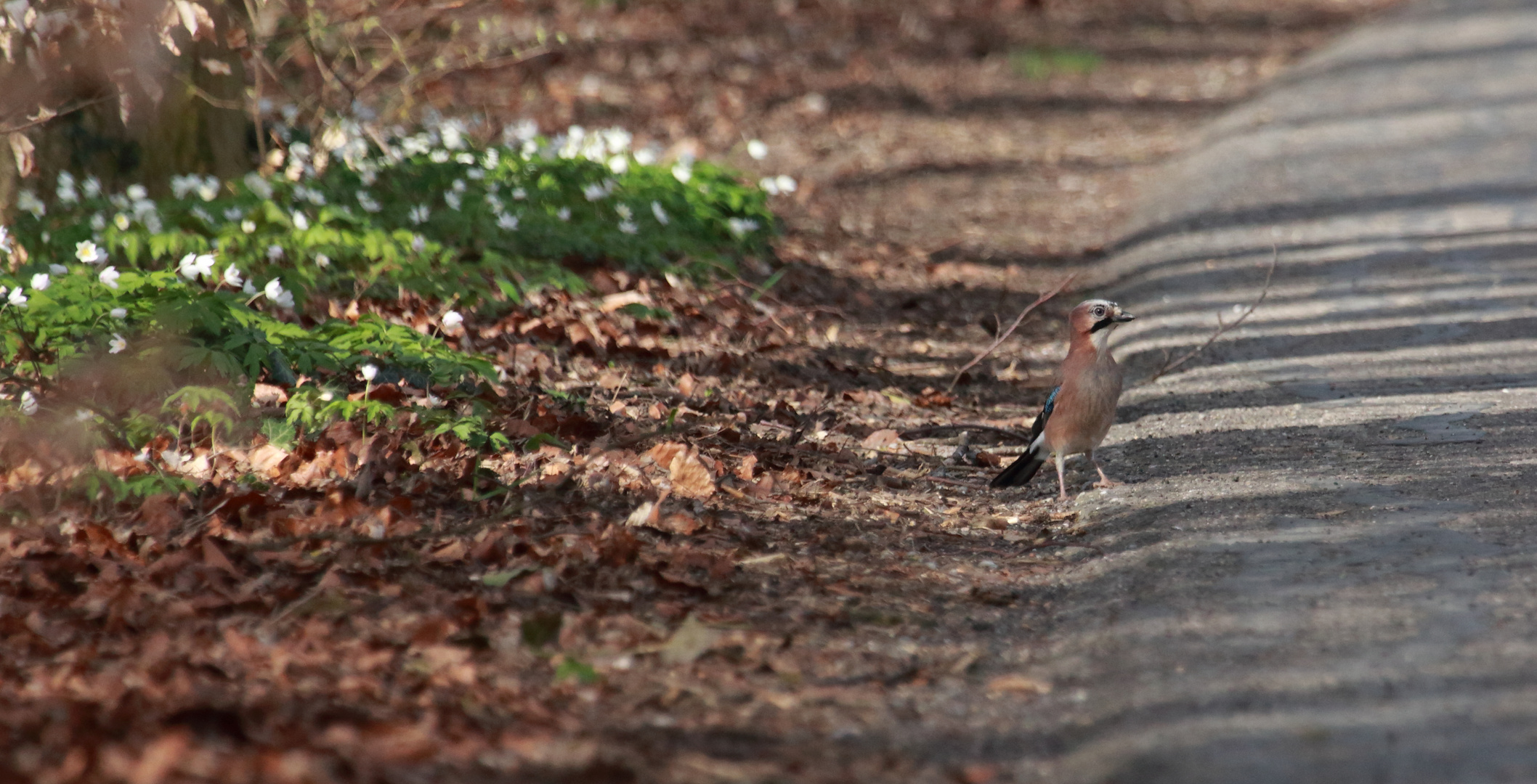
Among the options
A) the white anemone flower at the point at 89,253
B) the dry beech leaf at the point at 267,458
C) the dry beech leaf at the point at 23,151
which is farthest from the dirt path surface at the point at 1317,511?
the dry beech leaf at the point at 23,151

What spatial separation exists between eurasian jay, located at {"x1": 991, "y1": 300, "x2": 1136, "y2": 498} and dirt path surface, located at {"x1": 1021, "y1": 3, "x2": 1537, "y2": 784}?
9.8 inches

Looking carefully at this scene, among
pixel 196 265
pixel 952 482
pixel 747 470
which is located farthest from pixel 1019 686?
pixel 196 265

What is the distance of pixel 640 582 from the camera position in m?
4.54

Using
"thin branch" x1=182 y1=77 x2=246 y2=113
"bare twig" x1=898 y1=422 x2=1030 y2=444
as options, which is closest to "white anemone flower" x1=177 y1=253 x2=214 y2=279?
"thin branch" x1=182 y1=77 x2=246 y2=113

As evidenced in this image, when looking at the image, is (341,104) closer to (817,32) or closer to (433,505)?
(433,505)

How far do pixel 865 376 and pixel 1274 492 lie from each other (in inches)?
103

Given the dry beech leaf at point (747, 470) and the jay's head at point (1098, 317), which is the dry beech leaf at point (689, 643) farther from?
the jay's head at point (1098, 317)

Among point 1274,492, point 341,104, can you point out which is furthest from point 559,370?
point 341,104

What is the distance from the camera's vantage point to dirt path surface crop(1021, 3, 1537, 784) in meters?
3.59

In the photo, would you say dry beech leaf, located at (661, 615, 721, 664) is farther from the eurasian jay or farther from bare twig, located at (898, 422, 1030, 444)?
bare twig, located at (898, 422, 1030, 444)

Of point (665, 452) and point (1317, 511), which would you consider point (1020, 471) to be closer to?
point (1317, 511)

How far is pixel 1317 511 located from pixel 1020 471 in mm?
1193

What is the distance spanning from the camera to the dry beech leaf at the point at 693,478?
5395 mm

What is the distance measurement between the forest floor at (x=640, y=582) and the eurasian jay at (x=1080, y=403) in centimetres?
16
